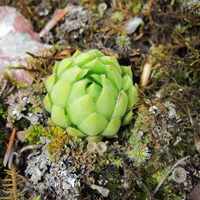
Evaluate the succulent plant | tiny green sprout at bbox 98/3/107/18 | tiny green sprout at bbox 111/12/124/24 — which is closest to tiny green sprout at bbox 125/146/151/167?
the succulent plant

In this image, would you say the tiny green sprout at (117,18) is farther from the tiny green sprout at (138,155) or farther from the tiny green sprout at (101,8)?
the tiny green sprout at (138,155)

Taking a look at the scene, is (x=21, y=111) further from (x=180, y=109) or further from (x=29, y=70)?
(x=180, y=109)

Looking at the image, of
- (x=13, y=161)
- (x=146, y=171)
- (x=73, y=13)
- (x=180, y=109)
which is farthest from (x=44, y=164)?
(x=73, y=13)

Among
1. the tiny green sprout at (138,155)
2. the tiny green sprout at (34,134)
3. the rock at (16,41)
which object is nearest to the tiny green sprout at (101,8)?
the rock at (16,41)

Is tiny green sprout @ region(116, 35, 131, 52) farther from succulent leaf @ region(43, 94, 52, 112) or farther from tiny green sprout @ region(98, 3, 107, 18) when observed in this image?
succulent leaf @ region(43, 94, 52, 112)

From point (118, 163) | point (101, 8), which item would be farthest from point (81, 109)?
point (101, 8)

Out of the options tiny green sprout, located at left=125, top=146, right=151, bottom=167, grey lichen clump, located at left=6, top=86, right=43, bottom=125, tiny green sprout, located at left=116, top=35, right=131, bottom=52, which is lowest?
tiny green sprout, located at left=125, top=146, right=151, bottom=167

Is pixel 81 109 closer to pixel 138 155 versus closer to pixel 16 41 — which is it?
pixel 138 155
